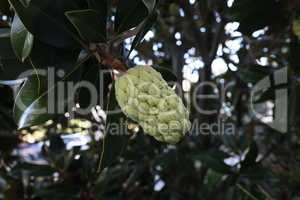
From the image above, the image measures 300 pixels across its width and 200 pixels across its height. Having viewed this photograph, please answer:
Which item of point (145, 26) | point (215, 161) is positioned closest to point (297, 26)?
point (145, 26)

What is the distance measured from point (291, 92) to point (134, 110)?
0.51 meters

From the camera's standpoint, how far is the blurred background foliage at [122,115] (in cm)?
74

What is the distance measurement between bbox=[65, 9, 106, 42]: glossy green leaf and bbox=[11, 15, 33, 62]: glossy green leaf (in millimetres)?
78

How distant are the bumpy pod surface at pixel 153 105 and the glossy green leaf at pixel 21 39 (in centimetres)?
16

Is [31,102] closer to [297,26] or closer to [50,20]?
[50,20]

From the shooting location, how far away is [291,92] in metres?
1.09

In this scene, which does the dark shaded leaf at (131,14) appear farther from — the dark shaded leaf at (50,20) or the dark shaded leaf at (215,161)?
the dark shaded leaf at (215,161)

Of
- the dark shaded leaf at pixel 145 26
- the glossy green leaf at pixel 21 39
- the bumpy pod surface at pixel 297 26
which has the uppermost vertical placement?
the bumpy pod surface at pixel 297 26

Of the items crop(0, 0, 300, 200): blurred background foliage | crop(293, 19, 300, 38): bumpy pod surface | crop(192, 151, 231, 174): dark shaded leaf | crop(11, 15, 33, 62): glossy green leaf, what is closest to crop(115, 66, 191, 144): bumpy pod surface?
crop(0, 0, 300, 200): blurred background foliage

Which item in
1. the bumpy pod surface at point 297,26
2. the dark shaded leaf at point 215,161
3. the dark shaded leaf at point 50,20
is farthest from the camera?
the dark shaded leaf at point 215,161

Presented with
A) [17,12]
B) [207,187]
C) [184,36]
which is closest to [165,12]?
[184,36]

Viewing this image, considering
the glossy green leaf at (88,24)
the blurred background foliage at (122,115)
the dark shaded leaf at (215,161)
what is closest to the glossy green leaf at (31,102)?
the blurred background foliage at (122,115)

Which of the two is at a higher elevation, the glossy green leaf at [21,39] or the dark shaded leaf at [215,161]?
the glossy green leaf at [21,39]

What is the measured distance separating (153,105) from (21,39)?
236 mm
